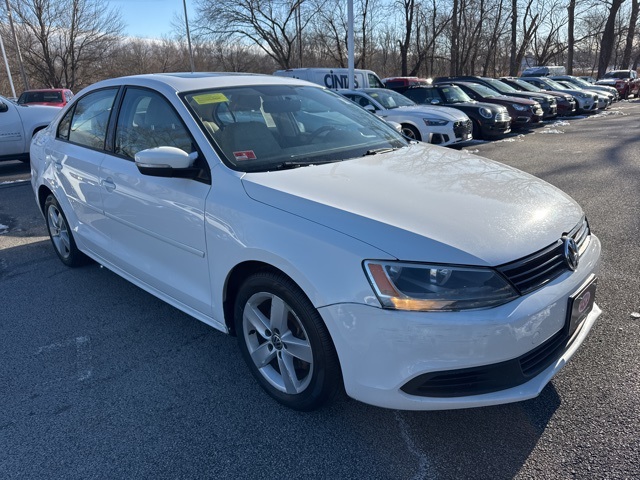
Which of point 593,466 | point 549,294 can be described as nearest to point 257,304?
point 549,294

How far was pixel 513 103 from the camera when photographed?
1489 centimetres

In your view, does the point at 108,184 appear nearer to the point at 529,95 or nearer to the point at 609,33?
the point at 529,95

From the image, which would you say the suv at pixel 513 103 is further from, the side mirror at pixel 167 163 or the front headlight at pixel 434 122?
the side mirror at pixel 167 163

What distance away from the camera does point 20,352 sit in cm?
326

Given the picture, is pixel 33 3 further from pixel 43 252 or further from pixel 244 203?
pixel 244 203

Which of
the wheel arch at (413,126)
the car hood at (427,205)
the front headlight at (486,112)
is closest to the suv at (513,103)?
the front headlight at (486,112)

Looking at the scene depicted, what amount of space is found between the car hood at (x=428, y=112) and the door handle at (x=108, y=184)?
8512mm

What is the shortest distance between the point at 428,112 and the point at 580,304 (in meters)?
9.33

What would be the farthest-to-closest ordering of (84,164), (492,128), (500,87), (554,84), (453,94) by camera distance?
(554,84)
(500,87)
(453,94)
(492,128)
(84,164)

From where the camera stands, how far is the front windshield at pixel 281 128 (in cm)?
290

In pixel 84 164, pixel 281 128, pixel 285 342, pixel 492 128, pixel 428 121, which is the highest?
pixel 281 128

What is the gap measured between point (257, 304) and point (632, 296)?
280 cm

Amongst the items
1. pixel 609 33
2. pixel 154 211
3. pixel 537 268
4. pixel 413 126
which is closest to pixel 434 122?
pixel 413 126

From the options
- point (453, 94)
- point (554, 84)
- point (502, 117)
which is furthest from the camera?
point (554, 84)
